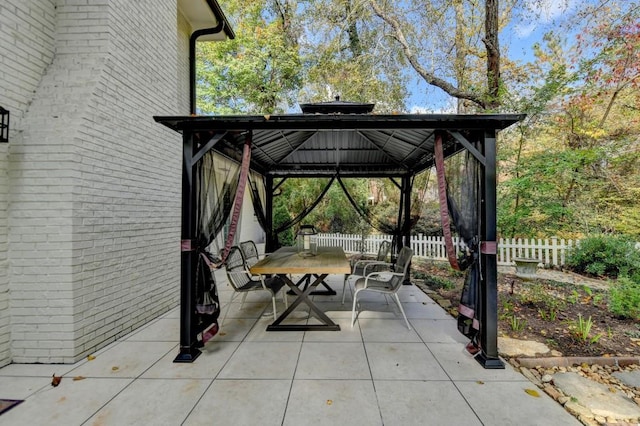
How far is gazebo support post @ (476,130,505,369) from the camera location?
244 cm

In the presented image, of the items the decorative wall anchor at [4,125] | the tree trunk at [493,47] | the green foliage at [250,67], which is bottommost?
the decorative wall anchor at [4,125]

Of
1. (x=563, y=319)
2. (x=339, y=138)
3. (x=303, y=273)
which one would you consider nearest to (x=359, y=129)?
(x=339, y=138)

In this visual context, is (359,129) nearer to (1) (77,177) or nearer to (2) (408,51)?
(1) (77,177)

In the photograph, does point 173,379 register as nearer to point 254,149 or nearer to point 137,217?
point 137,217

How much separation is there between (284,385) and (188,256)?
1367 mm

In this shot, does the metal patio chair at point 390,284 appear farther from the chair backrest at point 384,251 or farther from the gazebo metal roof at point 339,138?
the gazebo metal roof at point 339,138

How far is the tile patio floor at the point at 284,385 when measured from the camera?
179cm

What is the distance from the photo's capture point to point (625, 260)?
5.38 meters

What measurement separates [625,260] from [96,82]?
8.63 metres

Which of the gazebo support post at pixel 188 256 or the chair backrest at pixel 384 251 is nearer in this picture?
the gazebo support post at pixel 188 256

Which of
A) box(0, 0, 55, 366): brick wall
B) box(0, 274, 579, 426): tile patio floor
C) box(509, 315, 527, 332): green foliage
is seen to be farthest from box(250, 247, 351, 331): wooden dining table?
box(0, 0, 55, 366): brick wall

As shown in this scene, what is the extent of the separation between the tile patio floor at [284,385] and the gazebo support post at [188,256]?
234mm

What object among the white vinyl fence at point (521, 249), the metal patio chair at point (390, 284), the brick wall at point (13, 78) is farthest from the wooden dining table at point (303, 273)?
the white vinyl fence at point (521, 249)

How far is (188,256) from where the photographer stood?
2564mm
